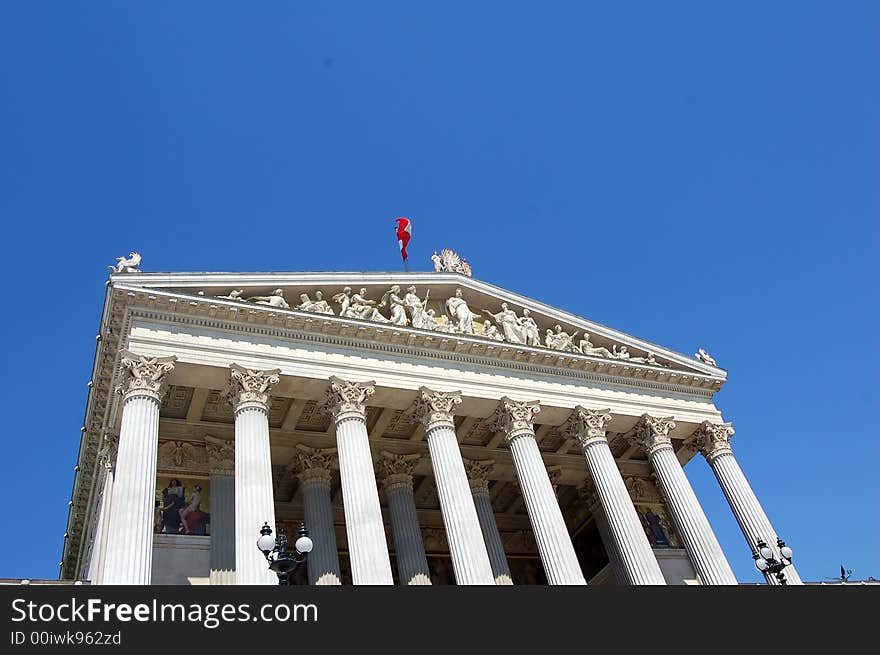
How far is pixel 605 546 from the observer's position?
33438 millimetres

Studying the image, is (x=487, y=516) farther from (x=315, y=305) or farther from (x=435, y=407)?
(x=315, y=305)

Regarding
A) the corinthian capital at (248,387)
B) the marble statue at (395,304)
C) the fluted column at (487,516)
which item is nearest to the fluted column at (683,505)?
the fluted column at (487,516)

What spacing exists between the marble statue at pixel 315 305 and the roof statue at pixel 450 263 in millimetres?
6192

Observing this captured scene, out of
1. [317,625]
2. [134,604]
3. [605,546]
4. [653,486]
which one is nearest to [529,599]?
[317,625]

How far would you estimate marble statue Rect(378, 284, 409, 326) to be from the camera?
2753 cm

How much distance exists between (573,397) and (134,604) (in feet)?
64.4

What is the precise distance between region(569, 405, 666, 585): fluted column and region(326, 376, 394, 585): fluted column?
8505 millimetres

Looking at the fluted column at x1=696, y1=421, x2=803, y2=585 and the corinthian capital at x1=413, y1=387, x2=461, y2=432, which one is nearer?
the corinthian capital at x1=413, y1=387, x2=461, y2=432

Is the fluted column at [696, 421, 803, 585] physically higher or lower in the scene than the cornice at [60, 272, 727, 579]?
lower

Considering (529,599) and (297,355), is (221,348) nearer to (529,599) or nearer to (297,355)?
(297,355)

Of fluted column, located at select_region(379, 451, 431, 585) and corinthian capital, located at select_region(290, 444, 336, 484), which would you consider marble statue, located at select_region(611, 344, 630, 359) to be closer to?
fluted column, located at select_region(379, 451, 431, 585)

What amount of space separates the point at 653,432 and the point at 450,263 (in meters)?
11.0

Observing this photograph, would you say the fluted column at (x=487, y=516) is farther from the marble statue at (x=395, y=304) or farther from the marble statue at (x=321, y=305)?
the marble statue at (x=321, y=305)

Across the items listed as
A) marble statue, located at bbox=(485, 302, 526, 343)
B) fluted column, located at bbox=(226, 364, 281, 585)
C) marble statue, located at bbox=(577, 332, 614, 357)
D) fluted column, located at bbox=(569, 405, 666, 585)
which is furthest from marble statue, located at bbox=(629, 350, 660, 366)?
fluted column, located at bbox=(226, 364, 281, 585)
